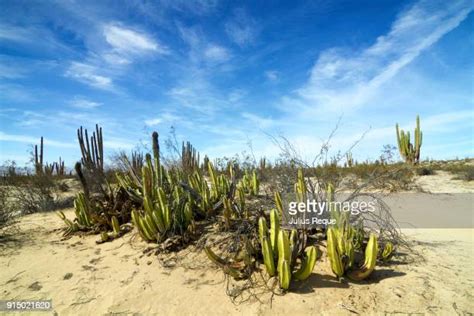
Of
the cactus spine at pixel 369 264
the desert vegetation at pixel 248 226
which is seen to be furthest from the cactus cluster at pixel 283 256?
the cactus spine at pixel 369 264

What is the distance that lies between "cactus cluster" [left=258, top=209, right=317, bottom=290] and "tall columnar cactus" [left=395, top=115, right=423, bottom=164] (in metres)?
12.9

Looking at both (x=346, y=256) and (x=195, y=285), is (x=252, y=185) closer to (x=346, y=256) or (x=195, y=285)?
(x=195, y=285)

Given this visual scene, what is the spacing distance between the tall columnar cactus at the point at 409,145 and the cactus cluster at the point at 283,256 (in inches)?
510

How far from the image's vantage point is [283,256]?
3139 mm

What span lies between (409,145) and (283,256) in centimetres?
1399

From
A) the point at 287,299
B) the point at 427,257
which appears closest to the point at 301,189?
the point at 287,299

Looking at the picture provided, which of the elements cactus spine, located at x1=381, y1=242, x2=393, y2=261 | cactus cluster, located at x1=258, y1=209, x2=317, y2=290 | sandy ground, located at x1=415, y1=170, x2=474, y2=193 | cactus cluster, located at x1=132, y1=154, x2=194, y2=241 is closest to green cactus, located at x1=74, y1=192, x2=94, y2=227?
cactus cluster, located at x1=132, y1=154, x2=194, y2=241

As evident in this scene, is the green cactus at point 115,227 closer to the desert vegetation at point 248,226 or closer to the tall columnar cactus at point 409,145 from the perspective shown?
the desert vegetation at point 248,226

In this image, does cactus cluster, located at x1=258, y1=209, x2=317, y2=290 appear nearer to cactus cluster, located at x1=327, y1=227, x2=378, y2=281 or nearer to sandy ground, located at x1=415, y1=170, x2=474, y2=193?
cactus cluster, located at x1=327, y1=227, x2=378, y2=281

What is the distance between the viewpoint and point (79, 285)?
3.85m

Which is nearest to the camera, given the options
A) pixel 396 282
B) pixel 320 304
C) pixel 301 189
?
pixel 320 304

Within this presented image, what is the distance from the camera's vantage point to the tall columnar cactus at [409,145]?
14078 mm

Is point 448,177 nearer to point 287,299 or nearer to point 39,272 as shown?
point 287,299

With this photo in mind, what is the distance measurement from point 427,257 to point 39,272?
538 centimetres
